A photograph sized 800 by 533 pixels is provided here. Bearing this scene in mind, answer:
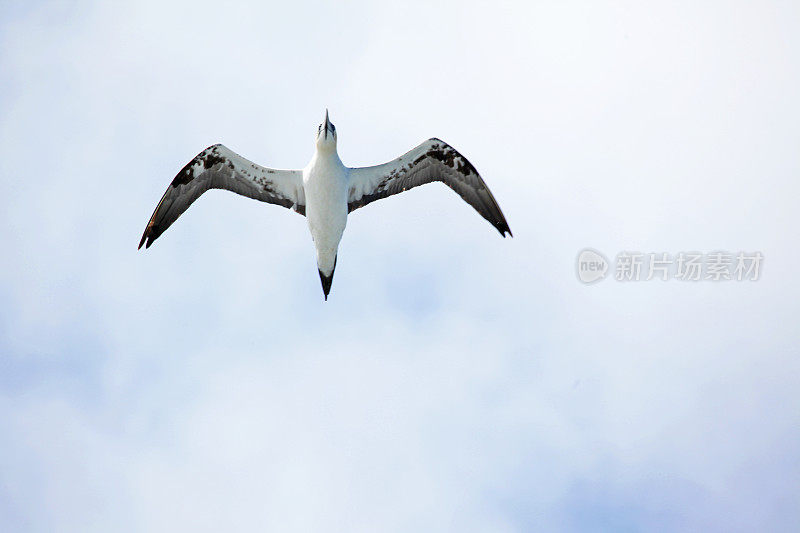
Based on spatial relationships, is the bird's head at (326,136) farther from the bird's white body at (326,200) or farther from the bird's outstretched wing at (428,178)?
the bird's outstretched wing at (428,178)

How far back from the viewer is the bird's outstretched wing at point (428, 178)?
22625 millimetres

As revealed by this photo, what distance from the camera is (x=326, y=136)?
Answer: 71.9 ft

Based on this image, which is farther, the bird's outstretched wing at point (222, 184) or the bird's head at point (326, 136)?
the bird's outstretched wing at point (222, 184)

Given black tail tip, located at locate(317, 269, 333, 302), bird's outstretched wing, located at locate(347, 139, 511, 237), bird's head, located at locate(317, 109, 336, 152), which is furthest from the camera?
black tail tip, located at locate(317, 269, 333, 302)

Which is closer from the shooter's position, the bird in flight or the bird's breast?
the bird's breast

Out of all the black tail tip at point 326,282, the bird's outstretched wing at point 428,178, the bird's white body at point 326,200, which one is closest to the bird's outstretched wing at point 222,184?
the bird's white body at point 326,200

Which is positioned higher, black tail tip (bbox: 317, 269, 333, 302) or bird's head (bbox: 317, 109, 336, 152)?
bird's head (bbox: 317, 109, 336, 152)

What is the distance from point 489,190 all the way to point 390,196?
2683 millimetres

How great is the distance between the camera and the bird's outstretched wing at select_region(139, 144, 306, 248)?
898 inches

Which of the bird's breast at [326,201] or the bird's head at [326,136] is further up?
the bird's head at [326,136]

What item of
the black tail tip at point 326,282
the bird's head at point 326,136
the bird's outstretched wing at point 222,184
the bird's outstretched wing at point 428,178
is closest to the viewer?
the bird's head at point 326,136

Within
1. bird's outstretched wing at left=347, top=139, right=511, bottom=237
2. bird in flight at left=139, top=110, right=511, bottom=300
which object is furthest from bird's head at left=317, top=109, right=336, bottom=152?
bird's outstretched wing at left=347, top=139, right=511, bottom=237

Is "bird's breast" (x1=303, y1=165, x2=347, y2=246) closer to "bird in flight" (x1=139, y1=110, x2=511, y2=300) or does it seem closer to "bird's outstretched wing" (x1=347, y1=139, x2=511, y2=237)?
"bird in flight" (x1=139, y1=110, x2=511, y2=300)

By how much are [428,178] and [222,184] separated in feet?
18.0
